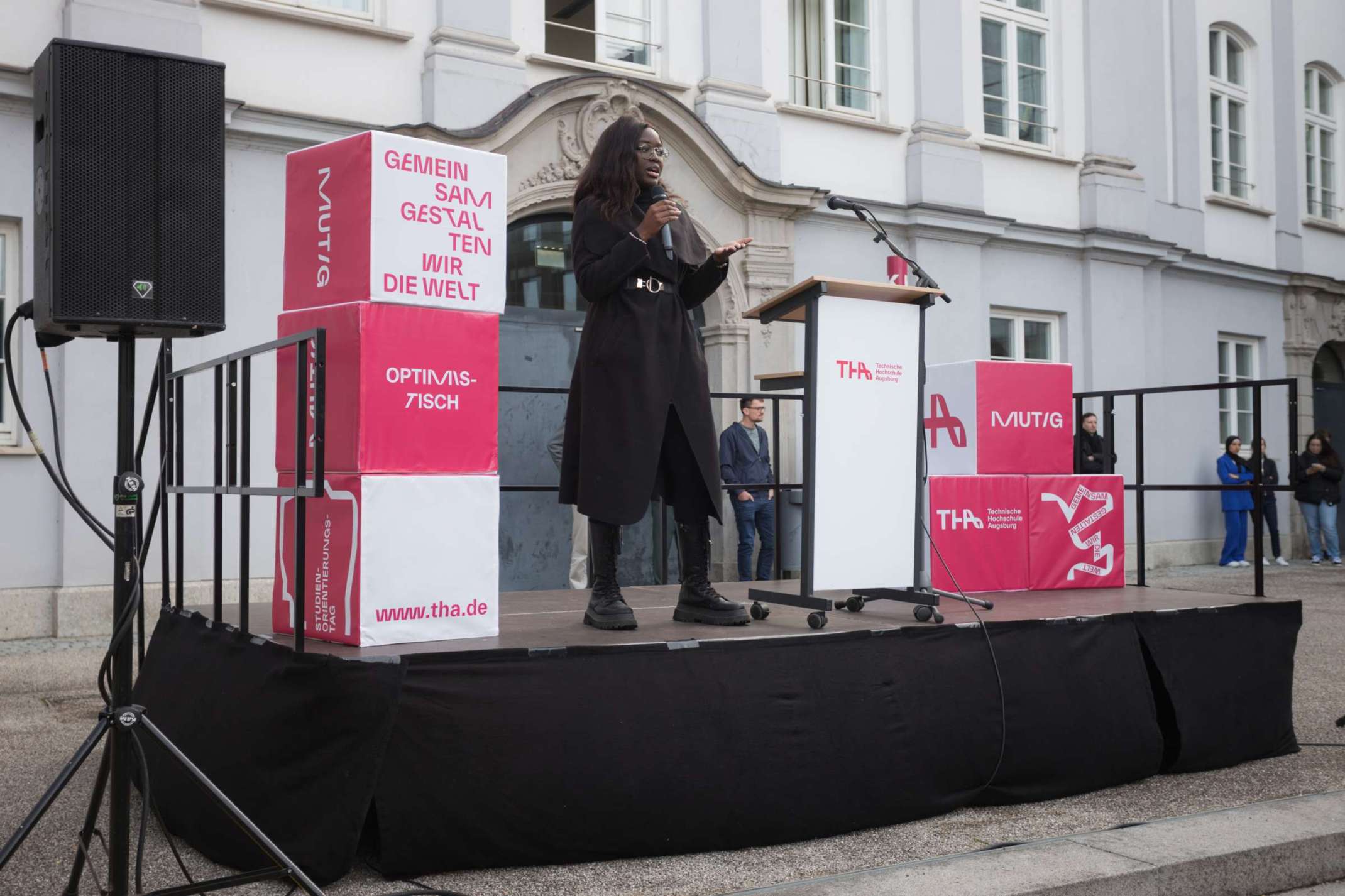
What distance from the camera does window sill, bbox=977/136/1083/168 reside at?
13766 mm

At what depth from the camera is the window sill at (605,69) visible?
35.6ft

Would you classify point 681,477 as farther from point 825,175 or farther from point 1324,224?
point 1324,224

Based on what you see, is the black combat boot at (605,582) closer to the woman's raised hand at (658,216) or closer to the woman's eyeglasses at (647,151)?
the woman's raised hand at (658,216)

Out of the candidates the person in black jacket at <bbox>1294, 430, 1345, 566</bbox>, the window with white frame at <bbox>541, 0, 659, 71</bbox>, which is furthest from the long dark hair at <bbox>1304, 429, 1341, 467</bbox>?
the window with white frame at <bbox>541, 0, 659, 71</bbox>

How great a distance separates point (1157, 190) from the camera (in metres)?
15.2

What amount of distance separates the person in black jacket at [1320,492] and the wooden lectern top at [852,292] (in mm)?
13013

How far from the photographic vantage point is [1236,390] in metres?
16.0

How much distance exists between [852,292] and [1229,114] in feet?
48.2

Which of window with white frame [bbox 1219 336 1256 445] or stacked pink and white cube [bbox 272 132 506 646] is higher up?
window with white frame [bbox 1219 336 1256 445]

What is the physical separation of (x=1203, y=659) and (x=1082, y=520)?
1158 mm

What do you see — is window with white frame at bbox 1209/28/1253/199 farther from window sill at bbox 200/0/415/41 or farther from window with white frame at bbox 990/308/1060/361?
window sill at bbox 200/0/415/41

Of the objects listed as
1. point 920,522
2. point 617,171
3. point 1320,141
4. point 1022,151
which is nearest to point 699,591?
point 920,522

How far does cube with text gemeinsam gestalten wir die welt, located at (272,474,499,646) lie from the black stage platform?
11 centimetres

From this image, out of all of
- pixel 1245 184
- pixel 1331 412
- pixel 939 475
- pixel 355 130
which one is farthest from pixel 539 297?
pixel 1331 412
